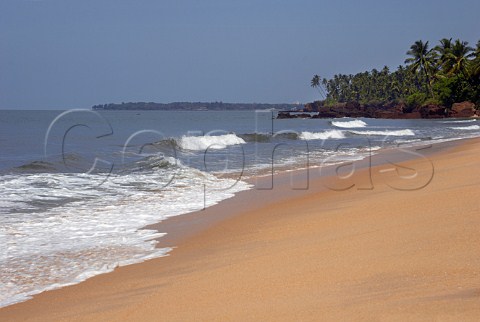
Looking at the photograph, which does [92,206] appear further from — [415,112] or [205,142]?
[415,112]

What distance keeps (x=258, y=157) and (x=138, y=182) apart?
8.77m

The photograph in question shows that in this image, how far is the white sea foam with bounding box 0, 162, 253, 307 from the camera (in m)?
5.52

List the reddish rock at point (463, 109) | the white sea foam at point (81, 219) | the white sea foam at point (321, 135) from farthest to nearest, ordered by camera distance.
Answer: the reddish rock at point (463, 109), the white sea foam at point (321, 135), the white sea foam at point (81, 219)

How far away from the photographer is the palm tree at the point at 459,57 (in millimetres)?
77438

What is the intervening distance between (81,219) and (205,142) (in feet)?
70.8

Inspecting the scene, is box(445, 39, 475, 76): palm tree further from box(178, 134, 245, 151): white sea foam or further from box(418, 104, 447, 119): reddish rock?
box(178, 134, 245, 151): white sea foam

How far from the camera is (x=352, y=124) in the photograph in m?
71.4

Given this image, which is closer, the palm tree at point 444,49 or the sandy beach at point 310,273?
the sandy beach at point 310,273

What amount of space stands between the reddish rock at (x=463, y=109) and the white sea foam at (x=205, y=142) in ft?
177

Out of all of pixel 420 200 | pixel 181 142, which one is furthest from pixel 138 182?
pixel 181 142

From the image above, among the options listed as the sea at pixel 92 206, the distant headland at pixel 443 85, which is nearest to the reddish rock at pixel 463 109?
the distant headland at pixel 443 85

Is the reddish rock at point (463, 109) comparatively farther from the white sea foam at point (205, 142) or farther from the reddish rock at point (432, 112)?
the white sea foam at point (205, 142)

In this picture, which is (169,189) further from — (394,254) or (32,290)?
(394,254)

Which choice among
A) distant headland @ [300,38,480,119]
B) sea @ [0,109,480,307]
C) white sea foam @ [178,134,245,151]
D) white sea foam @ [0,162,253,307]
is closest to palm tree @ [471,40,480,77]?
distant headland @ [300,38,480,119]
